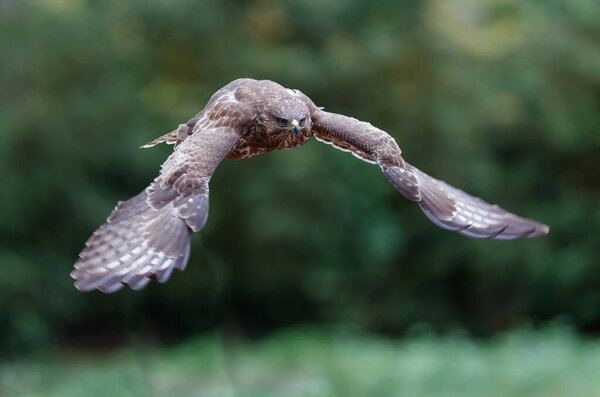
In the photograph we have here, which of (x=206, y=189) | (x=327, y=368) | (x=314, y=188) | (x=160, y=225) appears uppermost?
(x=314, y=188)

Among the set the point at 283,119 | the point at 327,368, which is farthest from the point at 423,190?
the point at 327,368

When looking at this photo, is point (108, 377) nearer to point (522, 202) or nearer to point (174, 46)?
point (174, 46)

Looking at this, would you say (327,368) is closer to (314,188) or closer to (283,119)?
(314,188)

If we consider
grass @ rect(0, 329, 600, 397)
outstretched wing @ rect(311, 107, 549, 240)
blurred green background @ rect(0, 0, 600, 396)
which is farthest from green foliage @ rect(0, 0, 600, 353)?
outstretched wing @ rect(311, 107, 549, 240)

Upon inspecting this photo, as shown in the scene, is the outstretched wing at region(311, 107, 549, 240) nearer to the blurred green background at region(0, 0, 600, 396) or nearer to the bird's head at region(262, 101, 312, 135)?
the bird's head at region(262, 101, 312, 135)

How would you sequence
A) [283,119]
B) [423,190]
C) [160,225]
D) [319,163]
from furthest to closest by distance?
[319,163]
[423,190]
[283,119]
[160,225]

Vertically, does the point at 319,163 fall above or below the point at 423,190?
above

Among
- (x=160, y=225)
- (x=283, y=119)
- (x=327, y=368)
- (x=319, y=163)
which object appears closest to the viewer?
(x=160, y=225)
